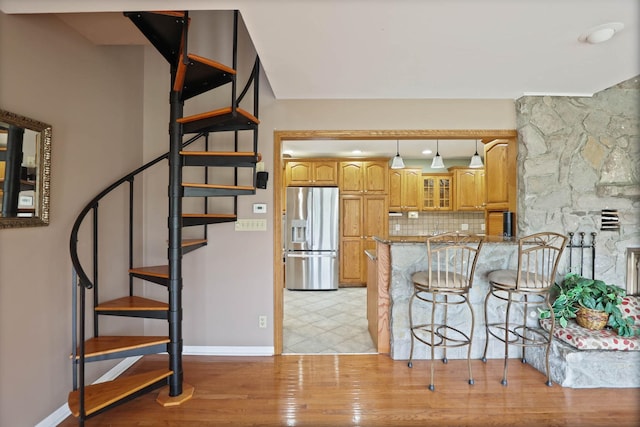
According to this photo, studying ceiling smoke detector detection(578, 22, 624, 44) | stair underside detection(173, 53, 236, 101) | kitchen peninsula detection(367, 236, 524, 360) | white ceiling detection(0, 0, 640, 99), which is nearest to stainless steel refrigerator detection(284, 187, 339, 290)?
kitchen peninsula detection(367, 236, 524, 360)

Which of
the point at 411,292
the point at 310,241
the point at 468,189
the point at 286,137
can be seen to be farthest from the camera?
the point at 468,189

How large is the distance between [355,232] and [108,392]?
4184 millimetres

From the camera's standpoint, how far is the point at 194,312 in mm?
2793

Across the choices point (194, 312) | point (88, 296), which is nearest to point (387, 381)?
point (194, 312)

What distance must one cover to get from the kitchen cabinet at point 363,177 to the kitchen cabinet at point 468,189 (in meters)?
1.49

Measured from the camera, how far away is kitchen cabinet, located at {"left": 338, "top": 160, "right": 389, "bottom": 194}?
5.49m

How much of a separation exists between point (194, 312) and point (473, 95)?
3.31 metres

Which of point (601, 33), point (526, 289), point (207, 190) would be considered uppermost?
point (601, 33)

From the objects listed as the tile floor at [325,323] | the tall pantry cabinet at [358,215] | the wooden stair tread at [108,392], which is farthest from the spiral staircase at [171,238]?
the tall pantry cabinet at [358,215]

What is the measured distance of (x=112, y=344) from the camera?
202 centimetres

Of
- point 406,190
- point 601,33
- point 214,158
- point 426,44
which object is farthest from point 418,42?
point 406,190

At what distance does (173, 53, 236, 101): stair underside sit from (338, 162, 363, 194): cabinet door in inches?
143

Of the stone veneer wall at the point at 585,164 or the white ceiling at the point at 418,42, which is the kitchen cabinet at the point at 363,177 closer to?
the white ceiling at the point at 418,42

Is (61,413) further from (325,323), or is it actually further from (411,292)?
(411,292)
